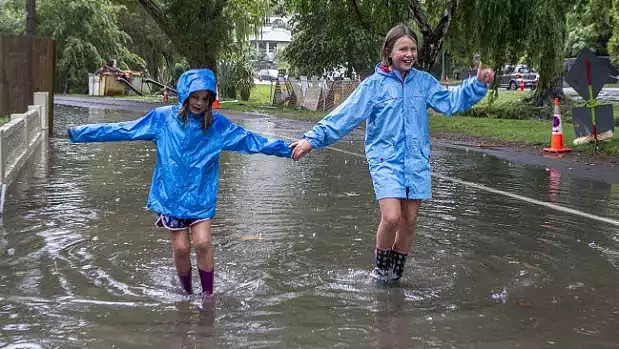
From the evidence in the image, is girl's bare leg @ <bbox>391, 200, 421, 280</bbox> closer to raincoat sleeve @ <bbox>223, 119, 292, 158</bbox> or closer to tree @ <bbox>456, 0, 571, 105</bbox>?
raincoat sleeve @ <bbox>223, 119, 292, 158</bbox>

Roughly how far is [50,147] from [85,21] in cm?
3731

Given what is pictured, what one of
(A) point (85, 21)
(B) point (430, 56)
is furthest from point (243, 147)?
(A) point (85, 21)

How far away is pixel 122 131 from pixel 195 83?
54 centimetres

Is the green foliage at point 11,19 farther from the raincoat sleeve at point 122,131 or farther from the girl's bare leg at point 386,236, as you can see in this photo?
the girl's bare leg at point 386,236

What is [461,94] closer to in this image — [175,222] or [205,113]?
[205,113]

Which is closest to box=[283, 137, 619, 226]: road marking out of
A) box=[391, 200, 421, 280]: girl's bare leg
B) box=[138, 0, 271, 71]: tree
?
box=[391, 200, 421, 280]: girl's bare leg

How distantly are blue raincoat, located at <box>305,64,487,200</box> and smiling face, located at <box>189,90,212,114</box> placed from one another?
82 centimetres

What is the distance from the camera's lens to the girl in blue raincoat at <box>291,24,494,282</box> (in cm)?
567

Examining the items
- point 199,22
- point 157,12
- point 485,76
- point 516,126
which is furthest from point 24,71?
point 157,12

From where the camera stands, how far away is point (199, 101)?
5125 mm

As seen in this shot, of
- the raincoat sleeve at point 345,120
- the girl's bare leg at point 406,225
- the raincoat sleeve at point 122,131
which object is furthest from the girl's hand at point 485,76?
the raincoat sleeve at point 122,131

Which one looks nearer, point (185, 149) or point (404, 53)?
point (185, 149)

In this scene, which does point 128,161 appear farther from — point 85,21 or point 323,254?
point 85,21

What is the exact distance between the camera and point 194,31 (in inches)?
1353
